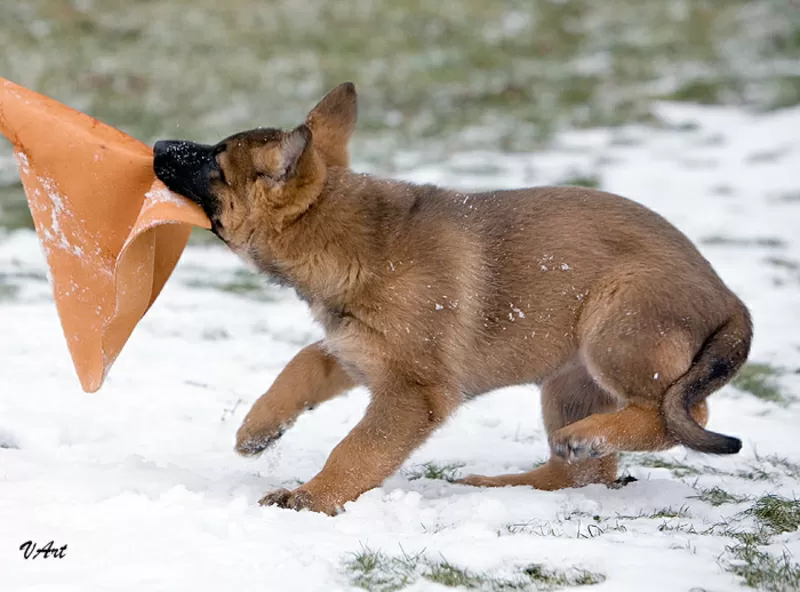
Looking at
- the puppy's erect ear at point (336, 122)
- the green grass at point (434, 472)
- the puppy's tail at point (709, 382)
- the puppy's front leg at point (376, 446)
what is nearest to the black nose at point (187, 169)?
the puppy's erect ear at point (336, 122)

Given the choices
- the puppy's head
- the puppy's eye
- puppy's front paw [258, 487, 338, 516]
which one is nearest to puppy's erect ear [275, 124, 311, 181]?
the puppy's head

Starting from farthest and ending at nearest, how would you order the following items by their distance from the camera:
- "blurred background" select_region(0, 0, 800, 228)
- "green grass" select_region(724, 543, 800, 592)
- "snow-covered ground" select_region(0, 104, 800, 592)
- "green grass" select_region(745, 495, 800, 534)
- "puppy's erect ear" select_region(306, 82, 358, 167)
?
"blurred background" select_region(0, 0, 800, 228) < "puppy's erect ear" select_region(306, 82, 358, 167) < "green grass" select_region(745, 495, 800, 534) < "snow-covered ground" select_region(0, 104, 800, 592) < "green grass" select_region(724, 543, 800, 592)

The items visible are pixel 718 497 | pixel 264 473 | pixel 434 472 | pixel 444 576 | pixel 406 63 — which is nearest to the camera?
pixel 444 576

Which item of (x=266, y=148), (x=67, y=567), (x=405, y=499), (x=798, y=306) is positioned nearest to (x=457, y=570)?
(x=405, y=499)

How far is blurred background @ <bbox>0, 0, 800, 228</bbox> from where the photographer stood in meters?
13.6

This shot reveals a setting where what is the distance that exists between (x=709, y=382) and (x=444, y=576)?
1.54 meters

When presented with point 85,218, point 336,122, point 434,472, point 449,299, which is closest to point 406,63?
point 336,122

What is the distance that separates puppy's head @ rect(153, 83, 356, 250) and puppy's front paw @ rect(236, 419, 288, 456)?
72 cm

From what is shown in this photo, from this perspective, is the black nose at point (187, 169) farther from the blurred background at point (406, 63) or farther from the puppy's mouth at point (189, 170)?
the blurred background at point (406, 63)

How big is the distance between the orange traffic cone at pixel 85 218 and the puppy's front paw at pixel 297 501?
0.88m

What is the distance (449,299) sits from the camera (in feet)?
14.5

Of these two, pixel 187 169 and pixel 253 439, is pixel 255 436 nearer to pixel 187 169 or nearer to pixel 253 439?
pixel 253 439

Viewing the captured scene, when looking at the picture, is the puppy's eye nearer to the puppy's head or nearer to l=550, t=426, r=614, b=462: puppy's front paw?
the puppy's head

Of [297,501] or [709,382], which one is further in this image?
[709,382]
